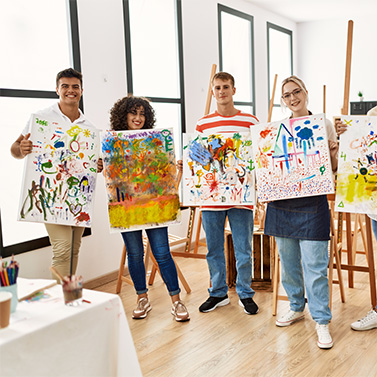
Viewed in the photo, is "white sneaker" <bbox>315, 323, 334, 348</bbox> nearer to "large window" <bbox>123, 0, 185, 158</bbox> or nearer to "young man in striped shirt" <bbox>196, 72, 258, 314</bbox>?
"young man in striped shirt" <bbox>196, 72, 258, 314</bbox>

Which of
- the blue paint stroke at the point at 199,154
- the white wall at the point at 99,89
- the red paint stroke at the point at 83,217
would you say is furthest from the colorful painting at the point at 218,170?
the white wall at the point at 99,89

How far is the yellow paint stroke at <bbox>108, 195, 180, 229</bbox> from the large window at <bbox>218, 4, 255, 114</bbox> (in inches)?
120

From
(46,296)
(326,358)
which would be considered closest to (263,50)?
(326,358)

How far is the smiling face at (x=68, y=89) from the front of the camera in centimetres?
271

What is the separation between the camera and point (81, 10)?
11.9 feet

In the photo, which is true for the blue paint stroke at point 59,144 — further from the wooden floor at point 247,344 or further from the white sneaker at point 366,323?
the white sneaker at point 366,323

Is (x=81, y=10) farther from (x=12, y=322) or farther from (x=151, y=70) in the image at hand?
(x=12, y=322)

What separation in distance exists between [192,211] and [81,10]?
5.89ft

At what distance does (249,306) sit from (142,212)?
97cm

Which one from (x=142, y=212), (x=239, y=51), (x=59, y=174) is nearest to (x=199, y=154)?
(x=142, y=212)

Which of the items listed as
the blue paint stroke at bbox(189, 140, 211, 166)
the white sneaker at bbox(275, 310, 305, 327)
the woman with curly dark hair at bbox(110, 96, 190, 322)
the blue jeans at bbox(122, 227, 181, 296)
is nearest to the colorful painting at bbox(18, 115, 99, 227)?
the woman with curly dark hair at bbox(110, 96, 190, 322)

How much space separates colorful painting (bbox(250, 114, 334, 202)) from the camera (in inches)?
99.2

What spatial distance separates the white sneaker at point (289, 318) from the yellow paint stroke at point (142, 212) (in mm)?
919

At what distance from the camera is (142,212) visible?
2885 mm
